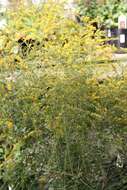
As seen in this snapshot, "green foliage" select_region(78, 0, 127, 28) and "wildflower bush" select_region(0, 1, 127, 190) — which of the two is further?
"green foliage" select_region(78, 0, 127, 28)

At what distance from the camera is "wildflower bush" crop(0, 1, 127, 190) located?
2.09m

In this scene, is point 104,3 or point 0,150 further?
point 104,3

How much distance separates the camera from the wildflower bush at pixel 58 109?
209cm

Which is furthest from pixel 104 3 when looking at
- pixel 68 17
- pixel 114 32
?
pixel 68 17

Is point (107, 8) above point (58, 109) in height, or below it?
above

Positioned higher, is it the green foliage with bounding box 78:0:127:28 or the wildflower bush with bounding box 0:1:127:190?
the green foliage with bounding box 78:0:127:28

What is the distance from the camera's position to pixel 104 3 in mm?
8609

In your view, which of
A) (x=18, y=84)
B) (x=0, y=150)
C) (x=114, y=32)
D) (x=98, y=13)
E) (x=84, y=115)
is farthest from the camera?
(x=98, y=13)

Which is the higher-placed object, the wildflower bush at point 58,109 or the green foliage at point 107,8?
the green foliage at point 107,8

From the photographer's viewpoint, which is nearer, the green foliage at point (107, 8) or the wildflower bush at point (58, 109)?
the wildflower bush at point (58, 109)

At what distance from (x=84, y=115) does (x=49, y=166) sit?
11.6 inches

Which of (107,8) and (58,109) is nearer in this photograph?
(58,109)

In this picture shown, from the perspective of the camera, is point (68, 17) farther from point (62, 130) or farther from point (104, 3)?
point (104, 3)

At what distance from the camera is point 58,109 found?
2090 millimetres
